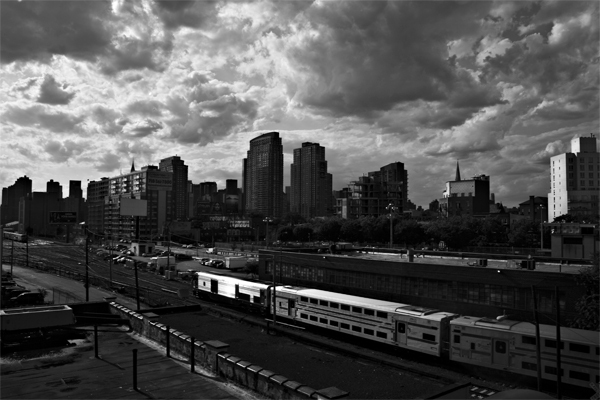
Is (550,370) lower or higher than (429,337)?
lower

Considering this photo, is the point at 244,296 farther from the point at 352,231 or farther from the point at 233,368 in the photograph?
the point at 352,231

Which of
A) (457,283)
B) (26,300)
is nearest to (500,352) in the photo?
(457,283)

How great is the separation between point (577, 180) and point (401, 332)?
147797 mm

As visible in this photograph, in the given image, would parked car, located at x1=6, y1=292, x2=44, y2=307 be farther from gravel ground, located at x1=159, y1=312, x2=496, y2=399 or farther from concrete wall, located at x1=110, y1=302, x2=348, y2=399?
concrete wall, located at x1=110, y1=302, x2=348, y2=399

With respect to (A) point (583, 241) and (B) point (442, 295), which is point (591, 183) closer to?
(A) point (583, 241)

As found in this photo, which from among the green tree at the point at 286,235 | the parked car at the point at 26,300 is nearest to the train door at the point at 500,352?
the parked car at the point at 26,300

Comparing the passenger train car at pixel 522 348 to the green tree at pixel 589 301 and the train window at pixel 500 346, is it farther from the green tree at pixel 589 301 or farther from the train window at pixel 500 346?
the green tree at pixel 589 301

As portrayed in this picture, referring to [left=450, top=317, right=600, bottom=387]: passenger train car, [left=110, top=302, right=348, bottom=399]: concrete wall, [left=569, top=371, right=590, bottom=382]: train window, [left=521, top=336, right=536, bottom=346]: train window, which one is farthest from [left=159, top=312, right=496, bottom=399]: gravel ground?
[left=569, top=371, right=590, bottom=382]: train window

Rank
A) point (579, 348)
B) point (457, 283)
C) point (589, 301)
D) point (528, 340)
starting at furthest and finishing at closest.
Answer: point (457, 283) → point (589, 301) → point (528, 340) → point (579, 348)

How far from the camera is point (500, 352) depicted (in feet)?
85.4

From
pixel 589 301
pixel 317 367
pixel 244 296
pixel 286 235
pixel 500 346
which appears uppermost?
pixel 589 301

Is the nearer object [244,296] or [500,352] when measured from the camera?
[500,352]

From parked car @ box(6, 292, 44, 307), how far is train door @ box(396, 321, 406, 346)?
36.3 m

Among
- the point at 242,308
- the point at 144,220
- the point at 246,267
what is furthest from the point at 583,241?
the point at 144,220
